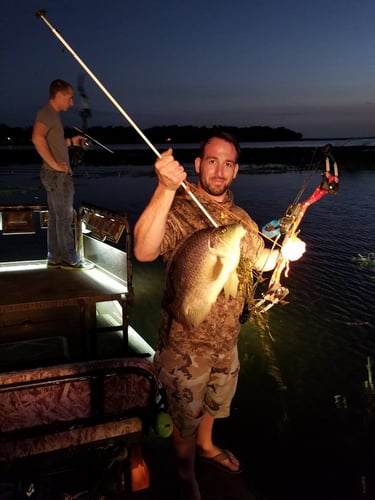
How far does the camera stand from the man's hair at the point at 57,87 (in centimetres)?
526

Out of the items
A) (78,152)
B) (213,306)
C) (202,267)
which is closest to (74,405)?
(213,306)

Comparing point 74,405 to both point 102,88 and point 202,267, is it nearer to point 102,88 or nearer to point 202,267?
point 202,267

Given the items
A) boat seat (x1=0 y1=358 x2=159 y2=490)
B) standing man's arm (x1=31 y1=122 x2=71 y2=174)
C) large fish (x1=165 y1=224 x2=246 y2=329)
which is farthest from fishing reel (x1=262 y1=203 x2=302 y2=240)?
standing man's arm (x1=31 y1=122 x2=71 y2=174)

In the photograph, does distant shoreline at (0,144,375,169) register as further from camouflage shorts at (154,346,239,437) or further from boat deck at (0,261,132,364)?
camouflage shorts at (154,346,239,437)

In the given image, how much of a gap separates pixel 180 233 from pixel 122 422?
60.2 inches

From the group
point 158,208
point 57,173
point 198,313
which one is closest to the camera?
point 158,208

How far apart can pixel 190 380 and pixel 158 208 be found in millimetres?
1419

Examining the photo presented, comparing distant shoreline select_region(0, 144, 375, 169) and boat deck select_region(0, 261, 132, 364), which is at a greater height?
distant shoreline select_region(0, 144, 375, 169)

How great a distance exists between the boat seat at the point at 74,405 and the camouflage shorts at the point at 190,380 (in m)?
0.18

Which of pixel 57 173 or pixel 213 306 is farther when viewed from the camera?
pixel 57 173

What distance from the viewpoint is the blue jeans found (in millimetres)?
5527

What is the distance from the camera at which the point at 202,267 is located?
2582 mm

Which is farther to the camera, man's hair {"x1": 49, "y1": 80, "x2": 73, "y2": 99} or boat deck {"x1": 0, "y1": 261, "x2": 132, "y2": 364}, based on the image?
man's hair {"x1": 49, "y1": 80, "x2": 73, "y2": 99}

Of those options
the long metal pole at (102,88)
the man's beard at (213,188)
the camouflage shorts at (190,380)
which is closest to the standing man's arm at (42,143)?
the long metal pole at (102,88)
